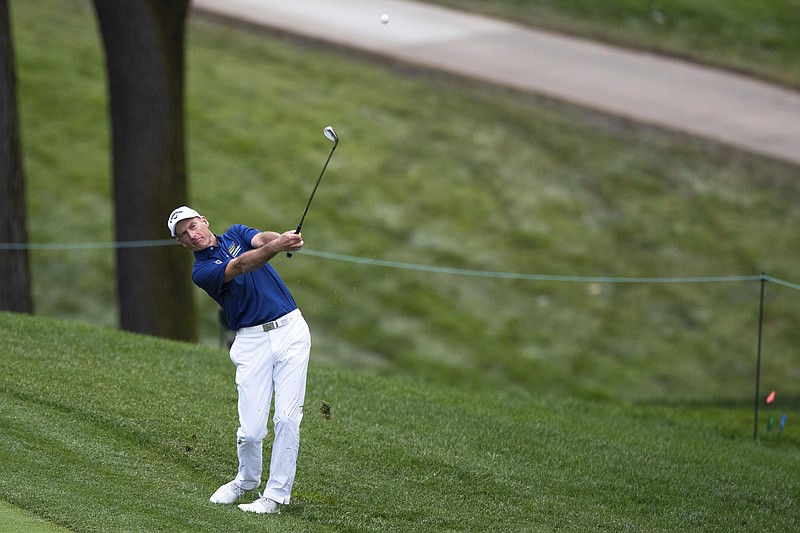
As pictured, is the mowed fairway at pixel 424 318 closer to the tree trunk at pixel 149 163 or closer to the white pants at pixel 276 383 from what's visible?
the white pants at pixel 276 383

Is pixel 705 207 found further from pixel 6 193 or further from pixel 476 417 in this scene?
pixel 6 193

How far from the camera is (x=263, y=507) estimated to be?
25.0 feet

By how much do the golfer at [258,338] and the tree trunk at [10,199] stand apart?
6030mm

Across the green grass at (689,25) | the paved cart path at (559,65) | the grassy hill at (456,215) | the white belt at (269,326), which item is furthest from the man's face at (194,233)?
the green grass at (689,25)

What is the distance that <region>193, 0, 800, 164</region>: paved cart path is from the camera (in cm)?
1855

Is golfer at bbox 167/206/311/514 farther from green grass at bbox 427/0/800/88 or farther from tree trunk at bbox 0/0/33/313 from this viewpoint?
green grass at bbox 427/0/800/88

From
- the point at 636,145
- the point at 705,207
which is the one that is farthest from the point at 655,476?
the point at 636,145

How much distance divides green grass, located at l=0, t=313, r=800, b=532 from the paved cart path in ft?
25.7

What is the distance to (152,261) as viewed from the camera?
520 inches

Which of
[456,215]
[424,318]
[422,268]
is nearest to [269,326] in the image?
[422,268]

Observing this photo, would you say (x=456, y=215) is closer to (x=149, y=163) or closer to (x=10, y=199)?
(x=149, y=163)

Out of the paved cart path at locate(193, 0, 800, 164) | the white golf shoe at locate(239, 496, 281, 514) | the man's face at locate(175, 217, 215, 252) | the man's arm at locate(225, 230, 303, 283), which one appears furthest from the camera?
the paved cart path at locate(193, 0, 800, 164)

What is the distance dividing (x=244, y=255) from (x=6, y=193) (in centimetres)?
662

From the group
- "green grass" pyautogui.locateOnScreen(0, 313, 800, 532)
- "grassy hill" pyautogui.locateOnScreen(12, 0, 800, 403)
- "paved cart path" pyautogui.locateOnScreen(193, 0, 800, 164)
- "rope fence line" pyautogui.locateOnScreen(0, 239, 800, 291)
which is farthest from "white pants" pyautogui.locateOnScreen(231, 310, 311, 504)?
"paved cart path" pyautogui.locateOnScreen(193, 0, 800, 164)
